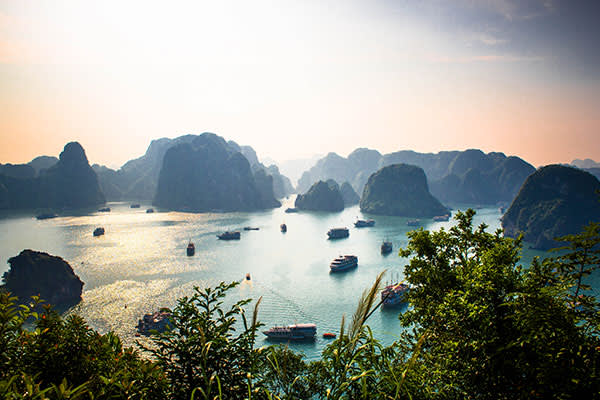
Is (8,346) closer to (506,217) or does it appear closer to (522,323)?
(522,323)

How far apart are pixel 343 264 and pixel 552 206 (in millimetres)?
91668

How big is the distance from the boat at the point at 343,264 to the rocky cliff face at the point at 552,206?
69851 mm

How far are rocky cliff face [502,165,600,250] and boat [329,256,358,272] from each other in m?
69.9

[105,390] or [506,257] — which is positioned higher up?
[506,257]

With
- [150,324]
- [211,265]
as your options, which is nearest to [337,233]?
[211,265]

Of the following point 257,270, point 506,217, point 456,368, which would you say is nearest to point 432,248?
point 456,368

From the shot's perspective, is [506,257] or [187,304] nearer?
[187,304]

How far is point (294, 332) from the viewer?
43469mm

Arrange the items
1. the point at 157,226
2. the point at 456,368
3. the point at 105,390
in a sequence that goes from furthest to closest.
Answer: the point at 157,226, the point at 456,368, the point at 105,390

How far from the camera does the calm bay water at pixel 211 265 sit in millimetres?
51375

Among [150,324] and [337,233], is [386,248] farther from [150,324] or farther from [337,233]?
[150,324]

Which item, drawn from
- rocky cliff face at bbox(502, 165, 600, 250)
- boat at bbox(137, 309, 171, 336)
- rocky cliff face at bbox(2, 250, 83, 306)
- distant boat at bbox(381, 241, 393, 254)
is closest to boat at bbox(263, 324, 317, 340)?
boat at bbox(137, 309, 171, 336)

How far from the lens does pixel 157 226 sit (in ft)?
454

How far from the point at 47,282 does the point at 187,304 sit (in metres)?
63.2
